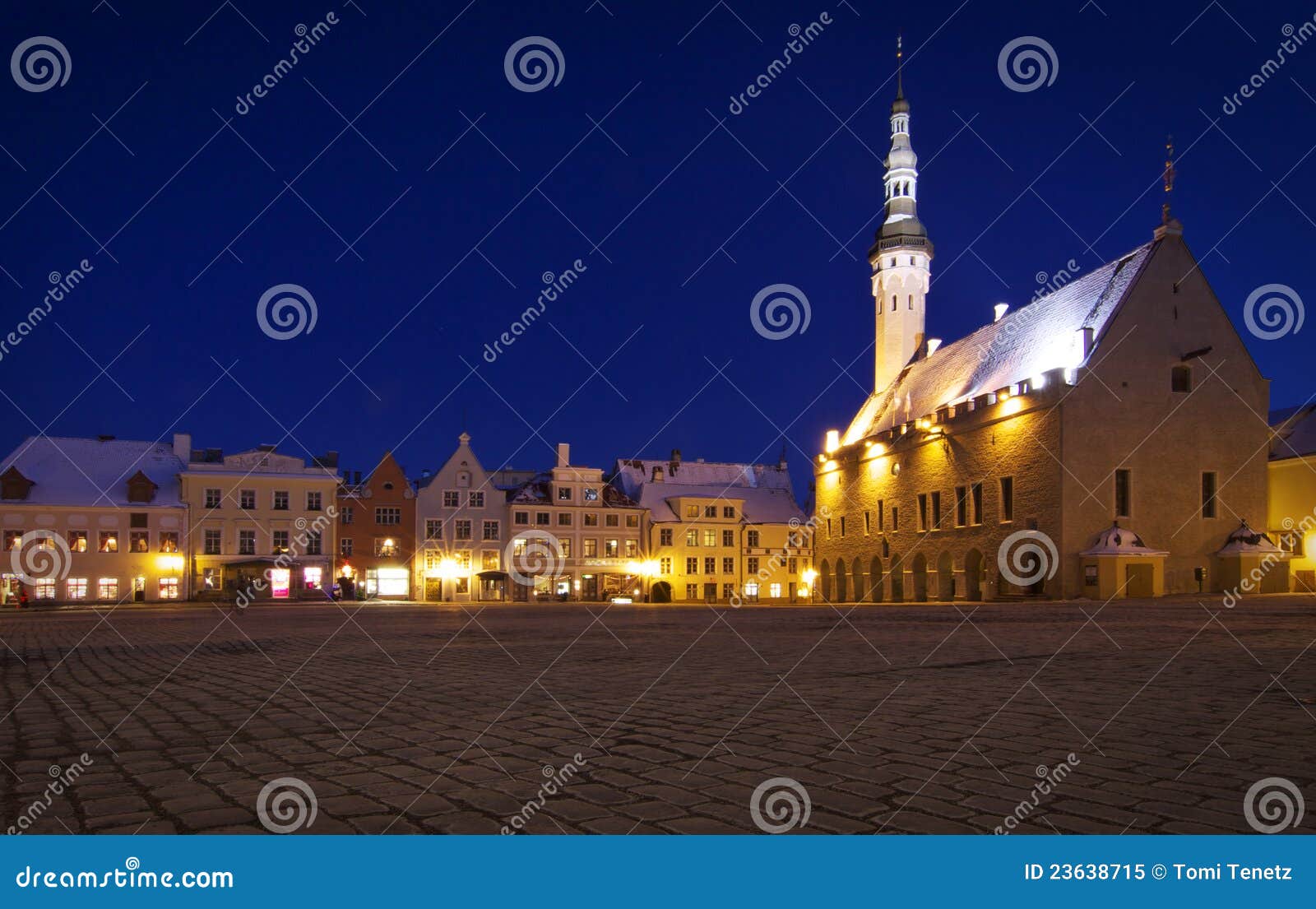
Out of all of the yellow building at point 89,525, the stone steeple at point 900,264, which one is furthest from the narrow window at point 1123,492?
the yellow building at point 89,525

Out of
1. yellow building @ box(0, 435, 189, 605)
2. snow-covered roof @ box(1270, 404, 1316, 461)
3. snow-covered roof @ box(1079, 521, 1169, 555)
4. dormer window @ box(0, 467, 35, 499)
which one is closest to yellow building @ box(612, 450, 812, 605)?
snow-covered roof @ box(1079, 521, 1169, 555)

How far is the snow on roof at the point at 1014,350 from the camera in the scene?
42.4m

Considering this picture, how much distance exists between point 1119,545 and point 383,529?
41644mm

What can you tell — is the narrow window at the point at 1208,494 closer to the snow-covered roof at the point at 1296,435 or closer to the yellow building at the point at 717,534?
the snow-covered roof at the point at 1296,435

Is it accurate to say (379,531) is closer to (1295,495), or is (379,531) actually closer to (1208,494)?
(1208,494)

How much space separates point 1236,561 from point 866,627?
28.0 metres

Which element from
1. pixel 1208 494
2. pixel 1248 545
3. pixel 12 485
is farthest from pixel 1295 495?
pixel 12 485

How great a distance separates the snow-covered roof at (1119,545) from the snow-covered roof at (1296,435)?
10.7 metres

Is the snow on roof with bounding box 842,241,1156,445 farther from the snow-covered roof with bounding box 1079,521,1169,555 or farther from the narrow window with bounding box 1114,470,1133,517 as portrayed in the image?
the snow-covered roof with bounding box 1079,521,1169,555

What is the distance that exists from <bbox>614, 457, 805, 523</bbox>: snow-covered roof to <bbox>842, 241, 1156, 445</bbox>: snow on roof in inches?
333

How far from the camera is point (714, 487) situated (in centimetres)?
7106

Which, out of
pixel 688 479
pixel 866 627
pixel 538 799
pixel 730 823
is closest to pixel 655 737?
pixel 538 799

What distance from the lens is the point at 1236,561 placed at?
4006 centimetres

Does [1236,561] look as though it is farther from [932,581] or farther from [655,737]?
[655,737]
